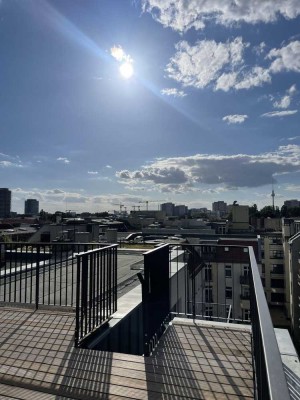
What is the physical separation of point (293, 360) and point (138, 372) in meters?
1.68

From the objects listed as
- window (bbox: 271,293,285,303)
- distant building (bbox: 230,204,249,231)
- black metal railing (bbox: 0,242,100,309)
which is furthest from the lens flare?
distant building (bbox: 230,204,249,231)

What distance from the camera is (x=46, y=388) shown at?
2.69 metres

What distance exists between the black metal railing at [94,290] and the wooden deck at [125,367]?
0.29 metres

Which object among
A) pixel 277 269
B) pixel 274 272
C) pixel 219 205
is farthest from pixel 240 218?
pixel 219 205

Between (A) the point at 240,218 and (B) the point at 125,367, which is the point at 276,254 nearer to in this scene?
(A) the point at 240,218

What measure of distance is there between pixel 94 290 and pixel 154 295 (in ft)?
2.59

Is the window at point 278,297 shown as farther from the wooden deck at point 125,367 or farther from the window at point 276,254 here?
the wooden deck at point 125,367

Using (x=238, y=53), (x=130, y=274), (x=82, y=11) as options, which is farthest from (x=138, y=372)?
(x=238, y=53)

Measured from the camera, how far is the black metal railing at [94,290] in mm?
3475

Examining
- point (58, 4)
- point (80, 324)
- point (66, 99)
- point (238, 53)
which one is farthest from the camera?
point (66, 99)

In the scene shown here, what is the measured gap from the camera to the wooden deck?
2.61 m

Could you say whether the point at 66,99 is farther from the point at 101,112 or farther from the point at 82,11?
the point at 82,11

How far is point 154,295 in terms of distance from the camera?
3.77 m

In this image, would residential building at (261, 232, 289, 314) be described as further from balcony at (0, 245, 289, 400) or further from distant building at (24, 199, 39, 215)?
distant building at (24, 199, 39, 215)
